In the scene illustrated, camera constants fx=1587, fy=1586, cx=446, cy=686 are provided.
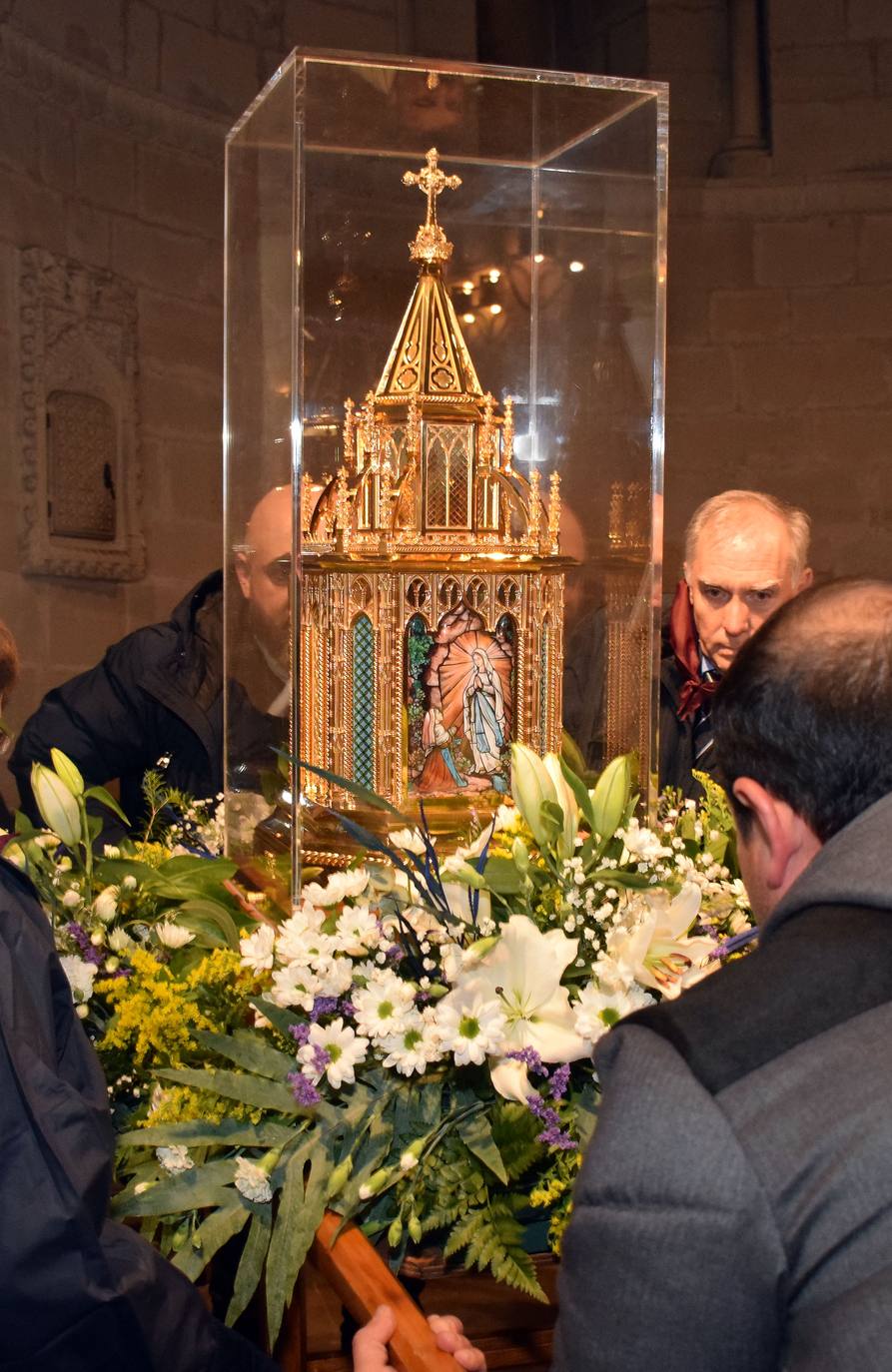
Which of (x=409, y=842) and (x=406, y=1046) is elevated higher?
(x=409, y=842)

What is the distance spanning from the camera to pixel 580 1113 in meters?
1.73

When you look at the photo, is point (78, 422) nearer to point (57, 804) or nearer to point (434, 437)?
point (434, 437)

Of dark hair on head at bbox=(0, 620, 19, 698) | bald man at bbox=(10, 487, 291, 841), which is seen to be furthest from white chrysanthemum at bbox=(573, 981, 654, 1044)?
bald man at bbox=(10, 487, 291, 841)

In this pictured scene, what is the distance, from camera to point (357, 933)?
1.82 m

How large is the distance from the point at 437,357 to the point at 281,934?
3.68 ft

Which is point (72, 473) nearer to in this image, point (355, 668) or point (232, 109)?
point (232, 109)

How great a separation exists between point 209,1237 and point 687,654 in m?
1.88

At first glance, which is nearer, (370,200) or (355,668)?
(355,668)

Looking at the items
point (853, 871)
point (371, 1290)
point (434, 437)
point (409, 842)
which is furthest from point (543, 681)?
point (853, 871)

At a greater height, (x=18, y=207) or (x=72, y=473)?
(x=18, y=207)

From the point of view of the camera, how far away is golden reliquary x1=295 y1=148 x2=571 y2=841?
8.30ft

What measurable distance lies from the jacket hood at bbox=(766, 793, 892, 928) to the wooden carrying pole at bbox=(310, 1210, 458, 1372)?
60 centimetres

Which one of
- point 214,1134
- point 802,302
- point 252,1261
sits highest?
point 802,302

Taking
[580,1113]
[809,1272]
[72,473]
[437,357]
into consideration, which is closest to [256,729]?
[437,357]
